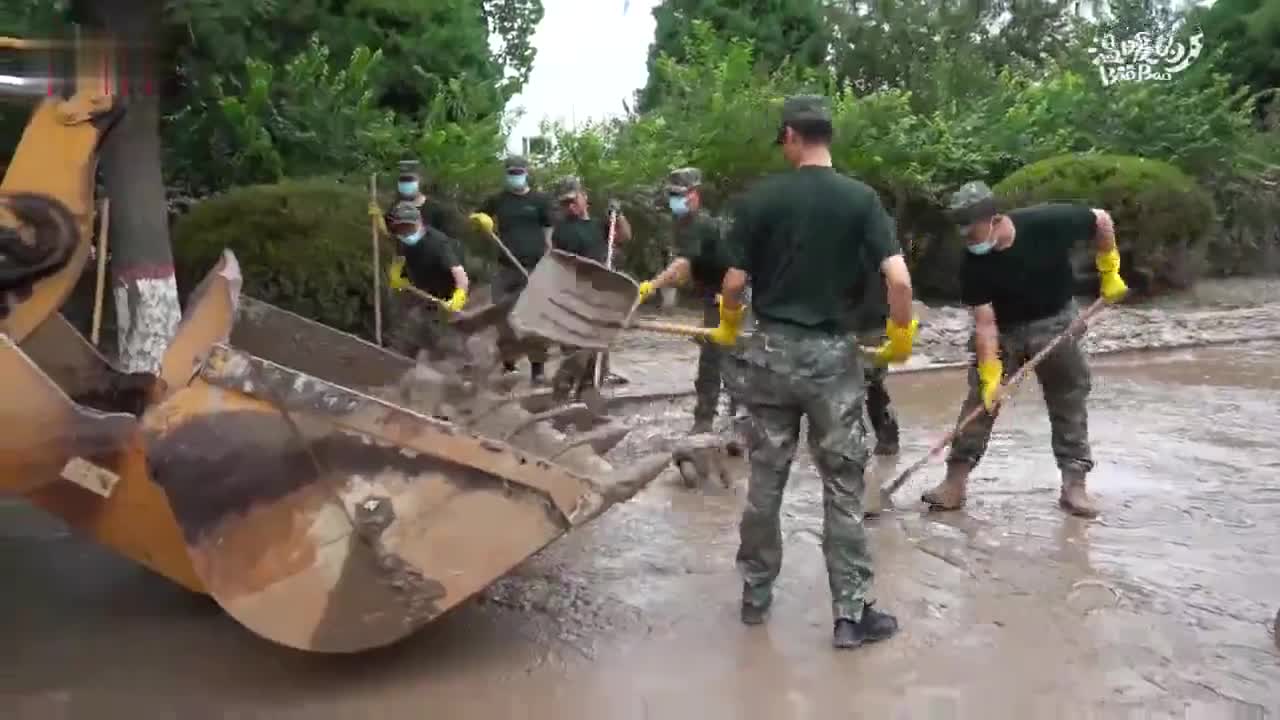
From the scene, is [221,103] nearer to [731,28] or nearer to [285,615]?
[285,615]

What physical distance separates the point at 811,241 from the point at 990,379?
169 cm

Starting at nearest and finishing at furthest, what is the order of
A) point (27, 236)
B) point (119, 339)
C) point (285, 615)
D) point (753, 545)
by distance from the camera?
point (285, 615), point (27, 236), point (753, 545), point (119, 339)

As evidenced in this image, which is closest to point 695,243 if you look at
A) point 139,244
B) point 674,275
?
point 674,275

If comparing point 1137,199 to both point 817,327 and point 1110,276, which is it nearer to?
point 1110,276

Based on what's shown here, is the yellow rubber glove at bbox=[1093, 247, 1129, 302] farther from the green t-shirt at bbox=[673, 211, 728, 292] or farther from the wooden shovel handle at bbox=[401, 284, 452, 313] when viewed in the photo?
the wooden shovel handle at bbox=[401, 284, 452, 313]

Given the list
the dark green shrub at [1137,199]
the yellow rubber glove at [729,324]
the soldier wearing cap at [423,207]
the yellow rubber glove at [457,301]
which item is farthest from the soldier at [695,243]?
the dark green shrub at [1137,199]

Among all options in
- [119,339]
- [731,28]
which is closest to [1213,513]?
[119,339]

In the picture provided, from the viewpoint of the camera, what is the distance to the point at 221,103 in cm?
983

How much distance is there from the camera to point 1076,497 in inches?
232

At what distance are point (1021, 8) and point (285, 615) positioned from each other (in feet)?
85.7

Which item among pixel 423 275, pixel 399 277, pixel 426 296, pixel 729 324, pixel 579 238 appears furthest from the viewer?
pixel 579 238

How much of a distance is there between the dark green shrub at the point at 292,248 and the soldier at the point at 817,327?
18.0ft

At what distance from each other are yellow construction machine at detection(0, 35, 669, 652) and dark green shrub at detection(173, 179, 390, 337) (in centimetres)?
507

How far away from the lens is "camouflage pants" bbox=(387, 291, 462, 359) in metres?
7.55
